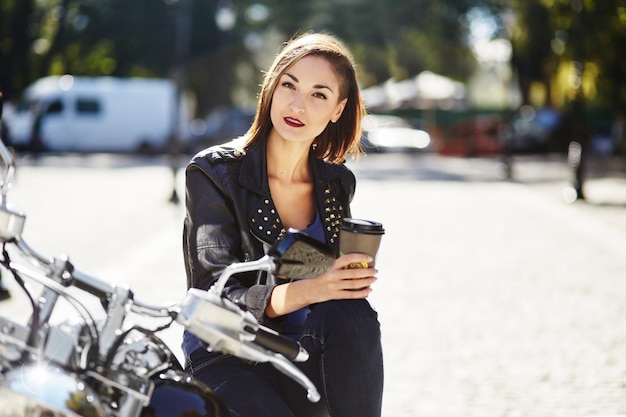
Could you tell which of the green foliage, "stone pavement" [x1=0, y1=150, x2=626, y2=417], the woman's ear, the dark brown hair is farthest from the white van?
the woman's ear

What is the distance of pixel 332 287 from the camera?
2.54 metres

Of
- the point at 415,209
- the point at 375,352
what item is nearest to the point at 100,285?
the point at 375,352

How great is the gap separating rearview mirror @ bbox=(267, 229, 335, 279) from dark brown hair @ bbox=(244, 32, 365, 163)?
3.89 feet

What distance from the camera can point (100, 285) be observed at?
180 centimetres

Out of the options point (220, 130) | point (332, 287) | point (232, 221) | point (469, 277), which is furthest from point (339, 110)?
point (220, 130)

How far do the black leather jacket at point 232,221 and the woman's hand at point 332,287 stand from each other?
42 millimetres

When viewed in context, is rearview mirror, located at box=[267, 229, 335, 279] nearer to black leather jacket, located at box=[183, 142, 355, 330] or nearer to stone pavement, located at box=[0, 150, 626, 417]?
black leather jacket, located at box=[183, 142, 355, 330]

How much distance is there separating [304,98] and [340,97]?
0.57 feet

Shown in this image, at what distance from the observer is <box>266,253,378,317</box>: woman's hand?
8.12ft

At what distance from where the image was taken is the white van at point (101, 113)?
35.9 m

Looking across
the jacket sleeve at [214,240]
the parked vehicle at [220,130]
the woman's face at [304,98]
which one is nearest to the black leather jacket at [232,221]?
the jacket sleeve at [214,240]

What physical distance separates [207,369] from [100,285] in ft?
3.29

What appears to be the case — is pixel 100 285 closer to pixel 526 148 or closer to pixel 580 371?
pixel 580 371

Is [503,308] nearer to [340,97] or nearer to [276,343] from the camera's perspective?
[340,97]
